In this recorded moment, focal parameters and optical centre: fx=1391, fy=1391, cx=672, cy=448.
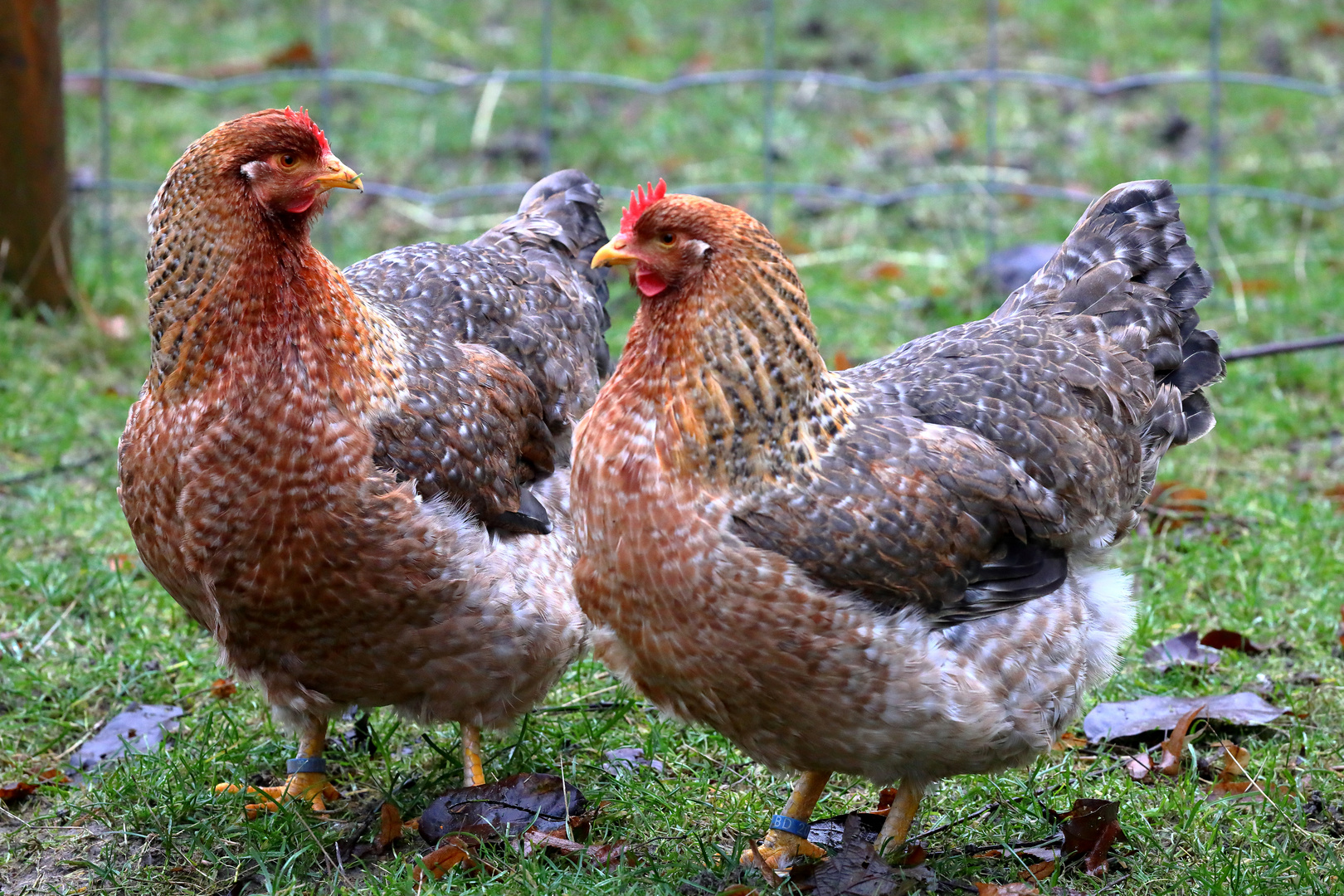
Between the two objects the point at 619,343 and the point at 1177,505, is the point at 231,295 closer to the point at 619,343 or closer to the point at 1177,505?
the point at 619,343

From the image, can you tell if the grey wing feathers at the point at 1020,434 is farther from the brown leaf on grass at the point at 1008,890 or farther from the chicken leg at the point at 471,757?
the chicken leg at the point at 471,757

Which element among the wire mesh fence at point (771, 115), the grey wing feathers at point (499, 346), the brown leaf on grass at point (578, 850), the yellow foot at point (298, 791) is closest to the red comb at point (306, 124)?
the grey wing feathers at point (499, 346)

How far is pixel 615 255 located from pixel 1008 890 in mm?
1658

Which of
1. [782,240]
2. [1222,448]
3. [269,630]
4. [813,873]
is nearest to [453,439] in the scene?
[269,630]

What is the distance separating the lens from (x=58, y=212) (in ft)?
20.0

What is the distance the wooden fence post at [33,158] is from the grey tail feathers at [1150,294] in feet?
14.0

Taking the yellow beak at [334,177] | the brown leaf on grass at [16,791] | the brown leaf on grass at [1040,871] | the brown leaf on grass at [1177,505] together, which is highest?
the yellow beak at [334,177]

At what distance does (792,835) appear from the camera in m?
3.35

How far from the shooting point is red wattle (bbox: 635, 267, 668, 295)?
304 cm

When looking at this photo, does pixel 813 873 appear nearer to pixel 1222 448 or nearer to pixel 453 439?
pixel 453 439

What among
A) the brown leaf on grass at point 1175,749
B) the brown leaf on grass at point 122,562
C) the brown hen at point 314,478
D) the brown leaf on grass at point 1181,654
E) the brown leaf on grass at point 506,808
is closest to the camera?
the brown hen at point 314,478

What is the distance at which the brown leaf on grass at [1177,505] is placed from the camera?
493 cm

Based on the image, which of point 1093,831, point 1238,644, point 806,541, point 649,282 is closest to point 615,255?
point 649,282

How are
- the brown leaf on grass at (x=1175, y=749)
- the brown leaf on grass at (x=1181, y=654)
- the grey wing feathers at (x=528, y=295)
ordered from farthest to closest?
the brown leaf on grass at (x=1181, y=654) → the grey wing feathers at (x=528, y=295) → the brown leaf on grass at (x=1175, y=749)
